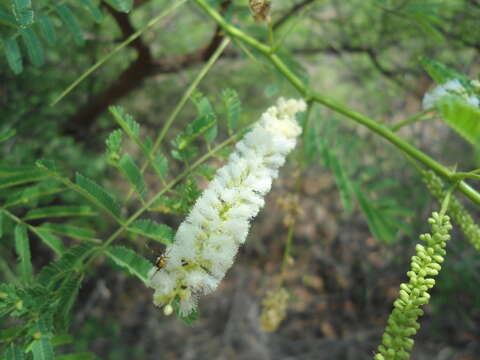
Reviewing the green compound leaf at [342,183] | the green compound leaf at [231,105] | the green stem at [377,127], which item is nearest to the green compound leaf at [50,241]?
the green compound leaf at [231,105]

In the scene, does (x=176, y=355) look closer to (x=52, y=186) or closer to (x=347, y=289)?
(x=347, y=289)

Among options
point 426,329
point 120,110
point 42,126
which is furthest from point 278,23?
point 426,329

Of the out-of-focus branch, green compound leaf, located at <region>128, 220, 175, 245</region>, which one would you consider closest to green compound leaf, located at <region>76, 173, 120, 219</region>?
green compound leaf, located at <region>128, 220, 175, 245</region>

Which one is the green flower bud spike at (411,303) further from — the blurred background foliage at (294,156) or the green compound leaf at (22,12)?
the green compound leaf at (22,12)

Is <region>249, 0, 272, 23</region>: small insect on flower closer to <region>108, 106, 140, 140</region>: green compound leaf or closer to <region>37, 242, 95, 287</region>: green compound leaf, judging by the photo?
<region>108, 106, 140, 140</region>: green compound leaf

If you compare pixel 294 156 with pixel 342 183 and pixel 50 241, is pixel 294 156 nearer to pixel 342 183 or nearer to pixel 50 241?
pixel 342 183

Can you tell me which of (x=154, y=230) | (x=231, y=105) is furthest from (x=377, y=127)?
(x=154, y=230)
